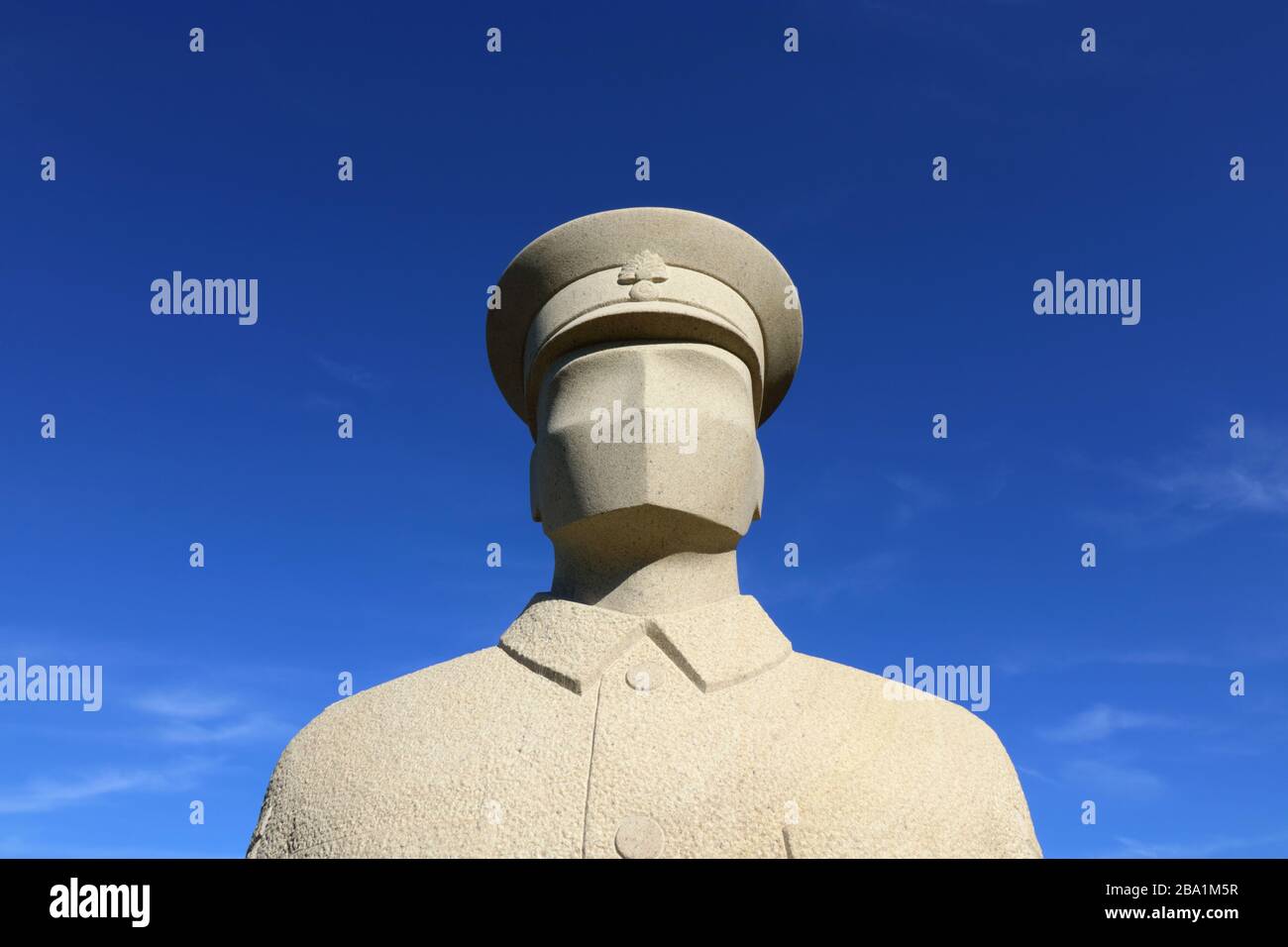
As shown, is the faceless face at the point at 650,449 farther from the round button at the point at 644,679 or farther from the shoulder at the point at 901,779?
the shoulder at the point at 901,779

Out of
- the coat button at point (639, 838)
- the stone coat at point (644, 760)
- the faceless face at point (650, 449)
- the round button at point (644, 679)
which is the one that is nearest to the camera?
the coat button at point (639, 838)

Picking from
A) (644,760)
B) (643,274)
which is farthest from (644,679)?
(643,274)

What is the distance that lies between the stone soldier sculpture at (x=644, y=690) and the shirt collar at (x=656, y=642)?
0.01 metres

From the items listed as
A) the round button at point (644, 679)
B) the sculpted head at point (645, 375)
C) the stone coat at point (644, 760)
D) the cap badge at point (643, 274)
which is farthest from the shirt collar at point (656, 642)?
the cap badge at point (643, 274)

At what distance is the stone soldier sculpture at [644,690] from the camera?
4.42 m

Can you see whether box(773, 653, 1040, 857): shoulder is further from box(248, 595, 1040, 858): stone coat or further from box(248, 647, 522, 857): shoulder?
box(248, 647, 522, 857): shoulder

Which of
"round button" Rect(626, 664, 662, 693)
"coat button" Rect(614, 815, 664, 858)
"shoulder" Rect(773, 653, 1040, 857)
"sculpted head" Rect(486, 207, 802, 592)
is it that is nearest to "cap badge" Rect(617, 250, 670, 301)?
"sculpted head" Rect(486, 207, 802, 592)

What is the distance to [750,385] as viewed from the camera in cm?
594

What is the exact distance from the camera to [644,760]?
4.52 m

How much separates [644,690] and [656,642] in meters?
0.28

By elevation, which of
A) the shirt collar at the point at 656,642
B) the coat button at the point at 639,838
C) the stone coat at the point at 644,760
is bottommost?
the coat button at the point at 639,838

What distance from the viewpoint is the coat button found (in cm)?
425
